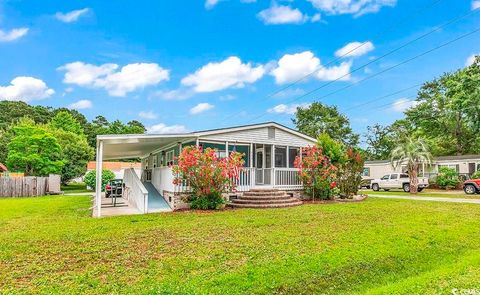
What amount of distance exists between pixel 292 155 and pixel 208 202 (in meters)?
6.44

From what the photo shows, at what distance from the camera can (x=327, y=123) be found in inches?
1614

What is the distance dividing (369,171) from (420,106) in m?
10.4

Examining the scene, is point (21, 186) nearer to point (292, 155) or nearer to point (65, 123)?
point (292, 155)

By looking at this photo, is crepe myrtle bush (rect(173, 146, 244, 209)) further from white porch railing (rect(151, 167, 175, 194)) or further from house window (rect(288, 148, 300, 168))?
house window (rect(288, 148, 300, 168))

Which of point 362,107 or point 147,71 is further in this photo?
point 362,107

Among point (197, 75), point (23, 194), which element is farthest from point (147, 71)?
point (23, 194)

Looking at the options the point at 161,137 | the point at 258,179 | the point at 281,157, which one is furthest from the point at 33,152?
the point at 281,157

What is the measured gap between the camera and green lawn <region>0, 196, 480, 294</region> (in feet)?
14.5

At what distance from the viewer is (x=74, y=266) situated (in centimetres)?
504

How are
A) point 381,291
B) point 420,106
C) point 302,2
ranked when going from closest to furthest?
point 381,291 < point 302,2 < point 420,106

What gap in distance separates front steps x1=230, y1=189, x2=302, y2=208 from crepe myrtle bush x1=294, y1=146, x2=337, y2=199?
1785 mm

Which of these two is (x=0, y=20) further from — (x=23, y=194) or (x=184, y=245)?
(x=184, y=245)

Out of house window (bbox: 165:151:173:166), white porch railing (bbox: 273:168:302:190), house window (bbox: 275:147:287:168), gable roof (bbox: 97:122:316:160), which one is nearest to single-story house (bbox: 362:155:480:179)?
house window (bbox: 275:147:287:168)

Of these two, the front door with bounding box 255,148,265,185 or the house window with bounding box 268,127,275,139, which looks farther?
the house window with bounding box 268,127,275,139
